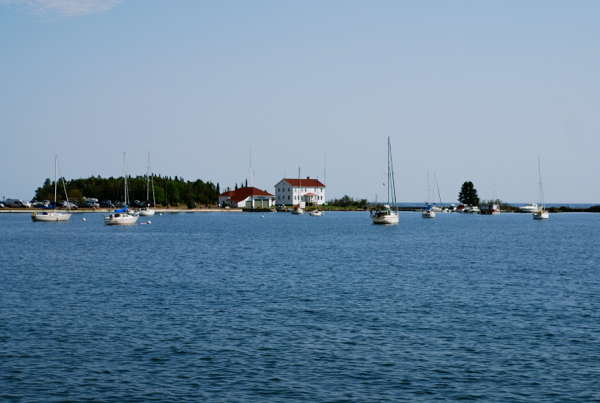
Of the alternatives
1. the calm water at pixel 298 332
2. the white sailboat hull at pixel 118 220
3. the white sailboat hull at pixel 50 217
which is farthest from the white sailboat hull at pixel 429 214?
the calm water at pixel 298 332

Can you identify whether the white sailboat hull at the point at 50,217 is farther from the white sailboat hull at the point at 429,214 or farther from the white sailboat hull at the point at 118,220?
the white sailboat hull at the point at 429,214

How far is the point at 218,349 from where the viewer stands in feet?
74.1

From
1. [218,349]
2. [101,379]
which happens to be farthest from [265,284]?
[101,379]

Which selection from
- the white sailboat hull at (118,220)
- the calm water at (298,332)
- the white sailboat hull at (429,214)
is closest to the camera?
the calm water at (298,332)

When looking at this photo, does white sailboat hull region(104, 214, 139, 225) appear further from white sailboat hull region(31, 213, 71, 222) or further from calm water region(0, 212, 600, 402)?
calm water region(0, 212, 600, 402)

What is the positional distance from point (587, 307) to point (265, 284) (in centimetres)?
1785

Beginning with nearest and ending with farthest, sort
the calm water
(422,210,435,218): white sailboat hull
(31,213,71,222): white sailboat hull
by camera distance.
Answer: the calm water < (31,213,71,222): white sailboat hull < (422,210,435,218): white sailboat hull

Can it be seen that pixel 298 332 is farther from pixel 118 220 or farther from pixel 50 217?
pixel 50 217

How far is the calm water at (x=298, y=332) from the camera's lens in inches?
726

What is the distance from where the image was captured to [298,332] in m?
25.3

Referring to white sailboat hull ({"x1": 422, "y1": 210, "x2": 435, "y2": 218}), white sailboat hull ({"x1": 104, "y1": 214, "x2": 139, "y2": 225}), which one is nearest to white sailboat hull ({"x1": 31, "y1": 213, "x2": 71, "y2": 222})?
white sailboat hull ({"x1": 104, "y1": 214, "x2": 139, "y2": 225})

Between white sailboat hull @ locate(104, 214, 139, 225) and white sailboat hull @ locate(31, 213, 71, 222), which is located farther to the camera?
white sailboat hull @ locate(31, 213, 71, 222)

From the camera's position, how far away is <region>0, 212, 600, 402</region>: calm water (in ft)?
60.5

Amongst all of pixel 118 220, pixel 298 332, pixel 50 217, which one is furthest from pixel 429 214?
pixel 298 332
